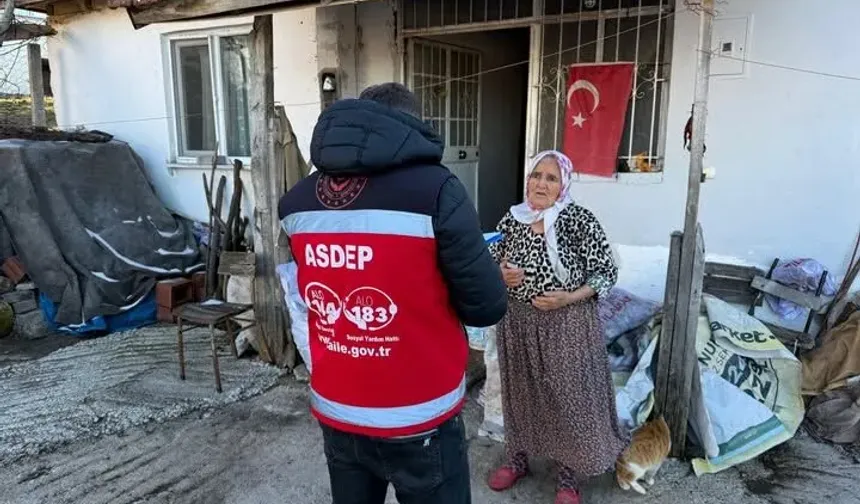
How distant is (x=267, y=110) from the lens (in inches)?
157

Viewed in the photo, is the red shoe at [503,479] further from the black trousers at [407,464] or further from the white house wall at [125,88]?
the white house wall at [125,88]

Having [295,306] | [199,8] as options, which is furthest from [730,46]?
[199,8]

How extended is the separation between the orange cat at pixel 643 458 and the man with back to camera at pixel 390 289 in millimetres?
1398

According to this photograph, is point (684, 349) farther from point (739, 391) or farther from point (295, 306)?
point (295, 306)

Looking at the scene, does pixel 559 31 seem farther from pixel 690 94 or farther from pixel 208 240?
pixel 208 240

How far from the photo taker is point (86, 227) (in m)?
5.22

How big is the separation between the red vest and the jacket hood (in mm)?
106

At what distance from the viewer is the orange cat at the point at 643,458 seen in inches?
106

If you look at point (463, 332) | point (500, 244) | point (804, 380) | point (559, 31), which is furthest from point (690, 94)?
point (463, 332)

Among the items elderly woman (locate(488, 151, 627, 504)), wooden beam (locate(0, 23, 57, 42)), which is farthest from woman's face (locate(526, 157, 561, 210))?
wooden beam (locate(0, 23, 57, 42))

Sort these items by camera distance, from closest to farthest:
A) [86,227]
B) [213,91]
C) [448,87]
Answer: [86,227] → [448,87] → [213,91]

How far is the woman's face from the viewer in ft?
7.75

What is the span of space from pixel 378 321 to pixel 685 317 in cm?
197

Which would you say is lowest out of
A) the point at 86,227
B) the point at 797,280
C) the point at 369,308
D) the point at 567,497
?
the point at 567,497
